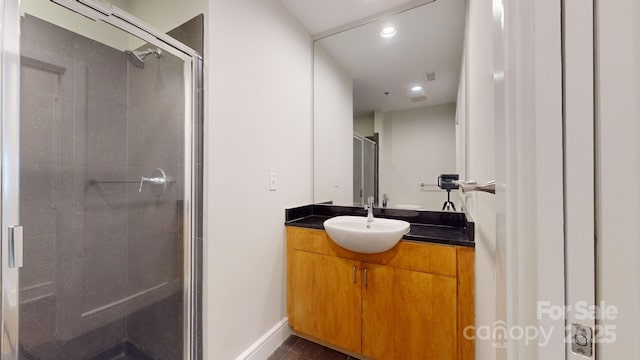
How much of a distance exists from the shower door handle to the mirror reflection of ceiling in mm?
2059

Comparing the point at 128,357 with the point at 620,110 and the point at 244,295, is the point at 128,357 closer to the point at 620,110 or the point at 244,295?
the point at 244,295

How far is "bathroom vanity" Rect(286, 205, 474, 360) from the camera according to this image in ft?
4.06

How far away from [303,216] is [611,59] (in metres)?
1.80

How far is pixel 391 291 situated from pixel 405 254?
0.78 ft

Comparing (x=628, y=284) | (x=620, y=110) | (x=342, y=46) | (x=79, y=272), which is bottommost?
(x=79, y=272)

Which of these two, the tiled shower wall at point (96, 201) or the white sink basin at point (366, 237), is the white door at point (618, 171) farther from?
the tiled shower wall at point (96, 201)

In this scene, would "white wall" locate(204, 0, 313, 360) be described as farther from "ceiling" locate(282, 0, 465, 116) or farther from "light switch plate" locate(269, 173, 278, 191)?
"ceiling" locate(282, 0, 465, 116)

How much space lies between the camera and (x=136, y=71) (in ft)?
5.10

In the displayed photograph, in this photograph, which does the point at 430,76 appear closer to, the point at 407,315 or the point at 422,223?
the point at 422,223

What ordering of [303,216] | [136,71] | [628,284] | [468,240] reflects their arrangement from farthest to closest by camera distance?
[303,216], [136,71], [468,240], [628,284]

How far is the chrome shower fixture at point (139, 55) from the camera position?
1.37 meters

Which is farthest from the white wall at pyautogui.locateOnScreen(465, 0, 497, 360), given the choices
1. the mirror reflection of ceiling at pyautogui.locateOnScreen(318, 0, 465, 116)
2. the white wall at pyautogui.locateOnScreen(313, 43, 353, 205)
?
the white wall at pyautogui.locateOnScreen(313, 43, 353, 205)

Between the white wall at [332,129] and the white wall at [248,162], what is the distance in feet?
0.77

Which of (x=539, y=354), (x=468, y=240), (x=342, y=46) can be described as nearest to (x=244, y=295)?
(x=468, y=240)
